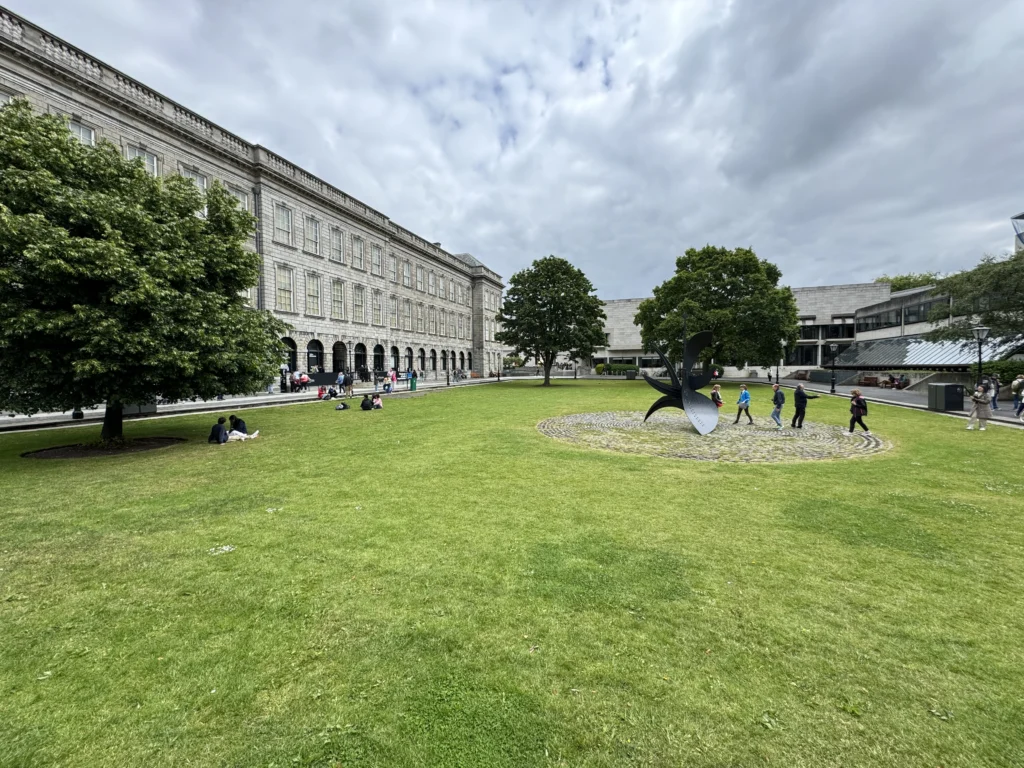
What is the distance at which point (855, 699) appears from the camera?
3104mm

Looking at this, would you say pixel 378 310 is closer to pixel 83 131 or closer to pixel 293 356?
pixel 293 356

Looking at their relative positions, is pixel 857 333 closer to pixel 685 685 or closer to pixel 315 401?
pixel 315 401

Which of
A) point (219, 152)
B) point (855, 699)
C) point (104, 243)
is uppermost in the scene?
point (219, 152)

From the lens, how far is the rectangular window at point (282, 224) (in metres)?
37.7

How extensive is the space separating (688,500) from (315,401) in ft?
81.9

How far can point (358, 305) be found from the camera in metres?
47.3

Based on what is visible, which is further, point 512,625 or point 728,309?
point 728,309

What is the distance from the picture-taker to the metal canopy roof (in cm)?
2841

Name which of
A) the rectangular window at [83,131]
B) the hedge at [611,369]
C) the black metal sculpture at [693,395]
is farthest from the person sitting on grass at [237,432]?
the hedge at [611,369]

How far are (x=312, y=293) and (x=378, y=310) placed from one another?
9858 millimetres

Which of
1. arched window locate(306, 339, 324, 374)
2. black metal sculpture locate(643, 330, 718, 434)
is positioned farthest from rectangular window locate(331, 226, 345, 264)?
black metal sculpture locate(643, 330, 718, 434)

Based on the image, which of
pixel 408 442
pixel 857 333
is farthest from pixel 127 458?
pixel 857 333

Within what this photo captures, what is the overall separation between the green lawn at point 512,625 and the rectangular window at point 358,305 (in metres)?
40.0

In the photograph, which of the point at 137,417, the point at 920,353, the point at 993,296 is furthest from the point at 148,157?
the point at 920,353
